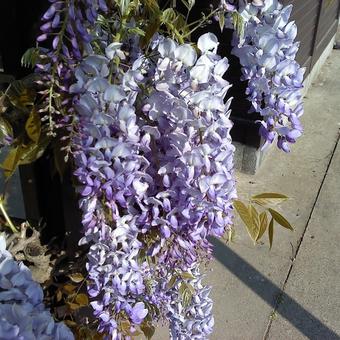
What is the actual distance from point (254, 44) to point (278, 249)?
2.36 meters

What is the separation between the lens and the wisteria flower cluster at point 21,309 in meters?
1.11

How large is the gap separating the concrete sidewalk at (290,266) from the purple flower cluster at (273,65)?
1588 mm

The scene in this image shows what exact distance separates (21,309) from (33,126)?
0.44 m

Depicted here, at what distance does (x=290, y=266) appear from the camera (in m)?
3.27

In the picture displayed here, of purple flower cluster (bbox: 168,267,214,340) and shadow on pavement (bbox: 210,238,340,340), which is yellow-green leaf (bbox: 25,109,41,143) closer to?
purple flower cluster (bbox: 168,267,214,340)

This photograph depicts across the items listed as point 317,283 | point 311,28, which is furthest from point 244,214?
point 311,28

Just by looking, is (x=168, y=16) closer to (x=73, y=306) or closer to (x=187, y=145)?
(x=187, y=145)

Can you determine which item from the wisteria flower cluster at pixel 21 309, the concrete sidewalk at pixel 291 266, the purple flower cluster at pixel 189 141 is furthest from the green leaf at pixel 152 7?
the concrete sidewalk at pixel 291 266

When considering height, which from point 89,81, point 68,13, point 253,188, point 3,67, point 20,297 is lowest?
point 253,188

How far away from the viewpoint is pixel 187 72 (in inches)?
45.8

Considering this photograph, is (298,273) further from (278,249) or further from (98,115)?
(98,115)

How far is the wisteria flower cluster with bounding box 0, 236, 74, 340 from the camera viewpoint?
1109 millimetres

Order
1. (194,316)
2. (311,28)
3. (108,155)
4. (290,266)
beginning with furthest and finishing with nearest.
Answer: (311,28)
(290,266)
(194,316)
(108,155)

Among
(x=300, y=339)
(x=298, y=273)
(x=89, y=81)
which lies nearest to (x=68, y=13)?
(x=89, y=81)
